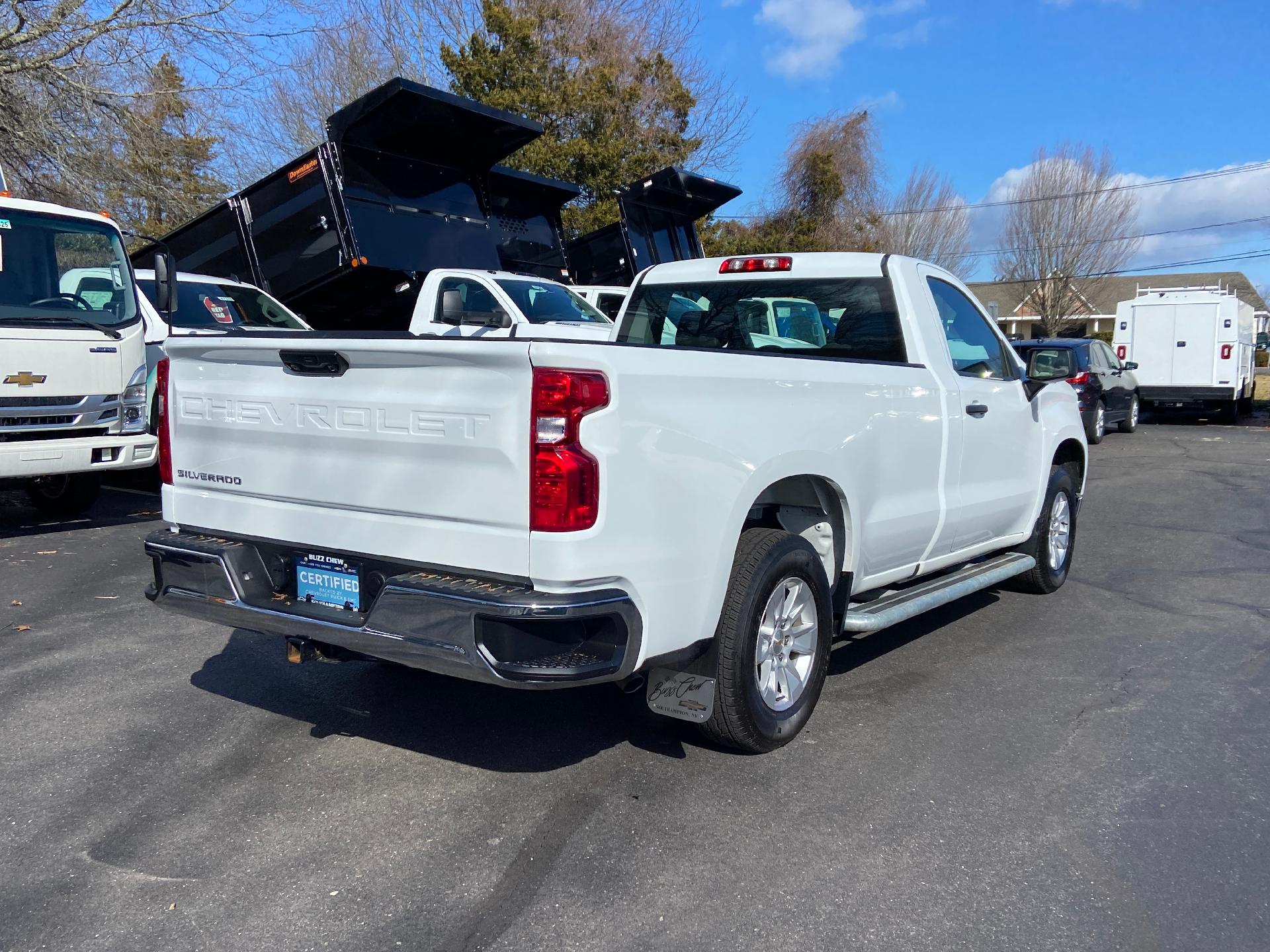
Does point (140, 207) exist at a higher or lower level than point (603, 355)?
higher

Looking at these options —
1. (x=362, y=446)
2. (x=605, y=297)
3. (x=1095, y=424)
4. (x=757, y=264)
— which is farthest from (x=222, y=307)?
(x=1095, y=424)

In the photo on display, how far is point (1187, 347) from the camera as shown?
21.9 metres

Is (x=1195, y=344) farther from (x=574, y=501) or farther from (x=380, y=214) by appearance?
(x=574, y=501)

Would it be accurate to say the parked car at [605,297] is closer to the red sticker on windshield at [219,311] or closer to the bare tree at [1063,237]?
the red sticker on windshield at [219,311]

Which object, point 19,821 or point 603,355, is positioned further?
point 19,821

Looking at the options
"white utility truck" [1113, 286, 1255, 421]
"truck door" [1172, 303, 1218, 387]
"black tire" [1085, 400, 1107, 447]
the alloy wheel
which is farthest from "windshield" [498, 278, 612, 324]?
"truck door" [1172, 303, 1218, 387]

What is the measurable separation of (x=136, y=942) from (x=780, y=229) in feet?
108

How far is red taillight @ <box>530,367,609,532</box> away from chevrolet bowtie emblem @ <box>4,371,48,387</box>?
642cm

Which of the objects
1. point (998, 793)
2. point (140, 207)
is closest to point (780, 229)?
point (140, 207)

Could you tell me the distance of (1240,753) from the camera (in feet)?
14.2

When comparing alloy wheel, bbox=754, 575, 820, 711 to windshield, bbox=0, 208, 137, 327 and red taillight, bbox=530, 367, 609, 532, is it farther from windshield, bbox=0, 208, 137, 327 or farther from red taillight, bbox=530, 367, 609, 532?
windshield, bbox=0, 208, 137, 327

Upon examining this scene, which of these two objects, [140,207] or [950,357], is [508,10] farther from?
[950,357]

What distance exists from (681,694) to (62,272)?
7330mm

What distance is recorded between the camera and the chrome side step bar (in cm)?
463
